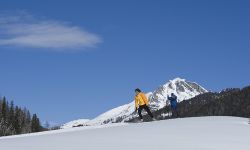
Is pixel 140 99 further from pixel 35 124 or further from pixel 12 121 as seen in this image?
pixel 35 124

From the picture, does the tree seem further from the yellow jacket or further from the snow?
the snow

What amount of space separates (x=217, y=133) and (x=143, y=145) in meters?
4.64

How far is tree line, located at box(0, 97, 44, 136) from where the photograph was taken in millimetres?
133000

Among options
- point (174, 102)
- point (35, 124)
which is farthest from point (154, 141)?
point (35, 124)

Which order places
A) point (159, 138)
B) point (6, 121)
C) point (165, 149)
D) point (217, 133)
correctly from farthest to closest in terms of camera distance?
point (6, 121) < point (217, 133) < point (159, 138) < point (165, 149)

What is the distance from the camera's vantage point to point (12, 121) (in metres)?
144

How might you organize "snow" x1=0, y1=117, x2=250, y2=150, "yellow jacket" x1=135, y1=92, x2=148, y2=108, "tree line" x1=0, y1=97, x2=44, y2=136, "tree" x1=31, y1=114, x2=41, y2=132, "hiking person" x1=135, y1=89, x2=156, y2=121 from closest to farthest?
"snow" x1=0, y1=117, x2=250, y2=150
"hiking person" x1=135, y1=89, x2=156, y2=121
"yellow jacket" x1=135, y1=92, x2=148, y2=108
"tree line" x1=0, y1=97, x2=44, y2=136
"tree" x1=31, y1=114, x2=41, y2=132

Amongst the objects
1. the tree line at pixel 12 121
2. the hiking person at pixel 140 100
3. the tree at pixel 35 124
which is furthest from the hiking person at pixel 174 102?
the tree at pixel 35 124

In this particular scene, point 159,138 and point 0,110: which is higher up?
point 0,110

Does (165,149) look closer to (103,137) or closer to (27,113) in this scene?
(103,137)

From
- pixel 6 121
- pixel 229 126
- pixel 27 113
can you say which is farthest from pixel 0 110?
pixel 229 126

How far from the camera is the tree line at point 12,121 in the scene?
133 metres

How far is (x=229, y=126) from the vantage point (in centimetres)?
2386

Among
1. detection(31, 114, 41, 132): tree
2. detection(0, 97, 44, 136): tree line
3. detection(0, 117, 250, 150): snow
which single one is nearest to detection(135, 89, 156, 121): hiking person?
detection(0, 117, 250, 150): snow
